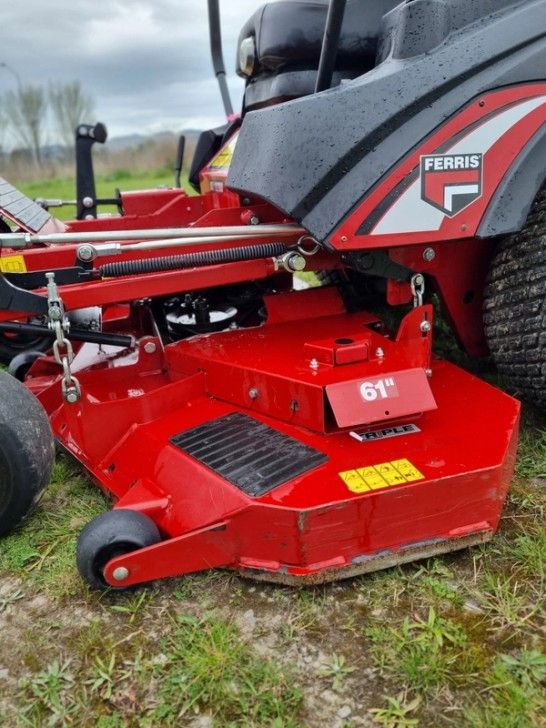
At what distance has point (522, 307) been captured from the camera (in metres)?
2.28

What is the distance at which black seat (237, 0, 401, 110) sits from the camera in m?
2.54

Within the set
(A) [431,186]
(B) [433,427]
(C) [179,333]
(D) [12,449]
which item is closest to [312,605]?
(B) [433,427]

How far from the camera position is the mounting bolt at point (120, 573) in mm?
1726

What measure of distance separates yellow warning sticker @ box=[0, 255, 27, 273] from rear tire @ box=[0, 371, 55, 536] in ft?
1.41

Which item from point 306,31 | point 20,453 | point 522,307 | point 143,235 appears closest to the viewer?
point 20,453

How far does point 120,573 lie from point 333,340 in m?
1.03

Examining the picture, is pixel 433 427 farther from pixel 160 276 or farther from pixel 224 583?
pixel 160 276

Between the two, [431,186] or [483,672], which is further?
[431,186]

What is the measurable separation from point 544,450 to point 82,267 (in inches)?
68.4

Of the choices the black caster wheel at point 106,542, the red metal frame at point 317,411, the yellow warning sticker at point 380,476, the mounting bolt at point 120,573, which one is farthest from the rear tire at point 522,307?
the mounting bolt at point 120,573

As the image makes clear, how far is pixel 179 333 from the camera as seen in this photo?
9.59 ft

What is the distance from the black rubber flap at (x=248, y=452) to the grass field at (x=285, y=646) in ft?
0.92

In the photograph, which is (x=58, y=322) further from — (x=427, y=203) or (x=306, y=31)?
(x=306, y=31)

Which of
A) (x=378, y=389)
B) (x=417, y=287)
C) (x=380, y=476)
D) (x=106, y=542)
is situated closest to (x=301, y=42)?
(x=417, y=287)
